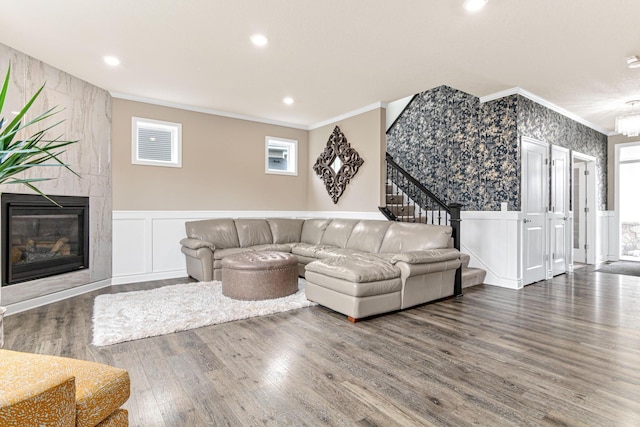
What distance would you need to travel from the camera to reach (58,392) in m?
1.08

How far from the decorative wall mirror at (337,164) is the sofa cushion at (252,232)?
4.68ft

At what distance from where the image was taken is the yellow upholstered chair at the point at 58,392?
1.01m

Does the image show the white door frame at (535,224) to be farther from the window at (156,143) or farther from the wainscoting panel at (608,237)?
the window at (156,143)

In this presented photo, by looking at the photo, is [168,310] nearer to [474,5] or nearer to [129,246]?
[129,246]

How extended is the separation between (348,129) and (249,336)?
4.27 m

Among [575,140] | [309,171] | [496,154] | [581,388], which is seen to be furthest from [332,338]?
[575,140]

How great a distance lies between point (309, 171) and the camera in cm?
709

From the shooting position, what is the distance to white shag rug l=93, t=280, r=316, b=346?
2.98 m

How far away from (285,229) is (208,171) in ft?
5.58

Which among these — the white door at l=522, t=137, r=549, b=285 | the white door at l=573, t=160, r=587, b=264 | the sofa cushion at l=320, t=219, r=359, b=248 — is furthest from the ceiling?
the white door at l=573, t=160, r=587, b=264

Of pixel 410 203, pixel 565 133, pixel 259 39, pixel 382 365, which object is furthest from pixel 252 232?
pixel 565 133

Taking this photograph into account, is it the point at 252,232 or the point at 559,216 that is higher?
the point at 559,216

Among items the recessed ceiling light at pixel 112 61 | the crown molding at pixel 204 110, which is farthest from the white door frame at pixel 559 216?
the recessed ceiling light at pixel 112 61

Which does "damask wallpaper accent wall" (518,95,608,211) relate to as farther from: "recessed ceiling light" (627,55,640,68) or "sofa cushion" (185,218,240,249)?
"sofa cushion" (185,218,240,249)
